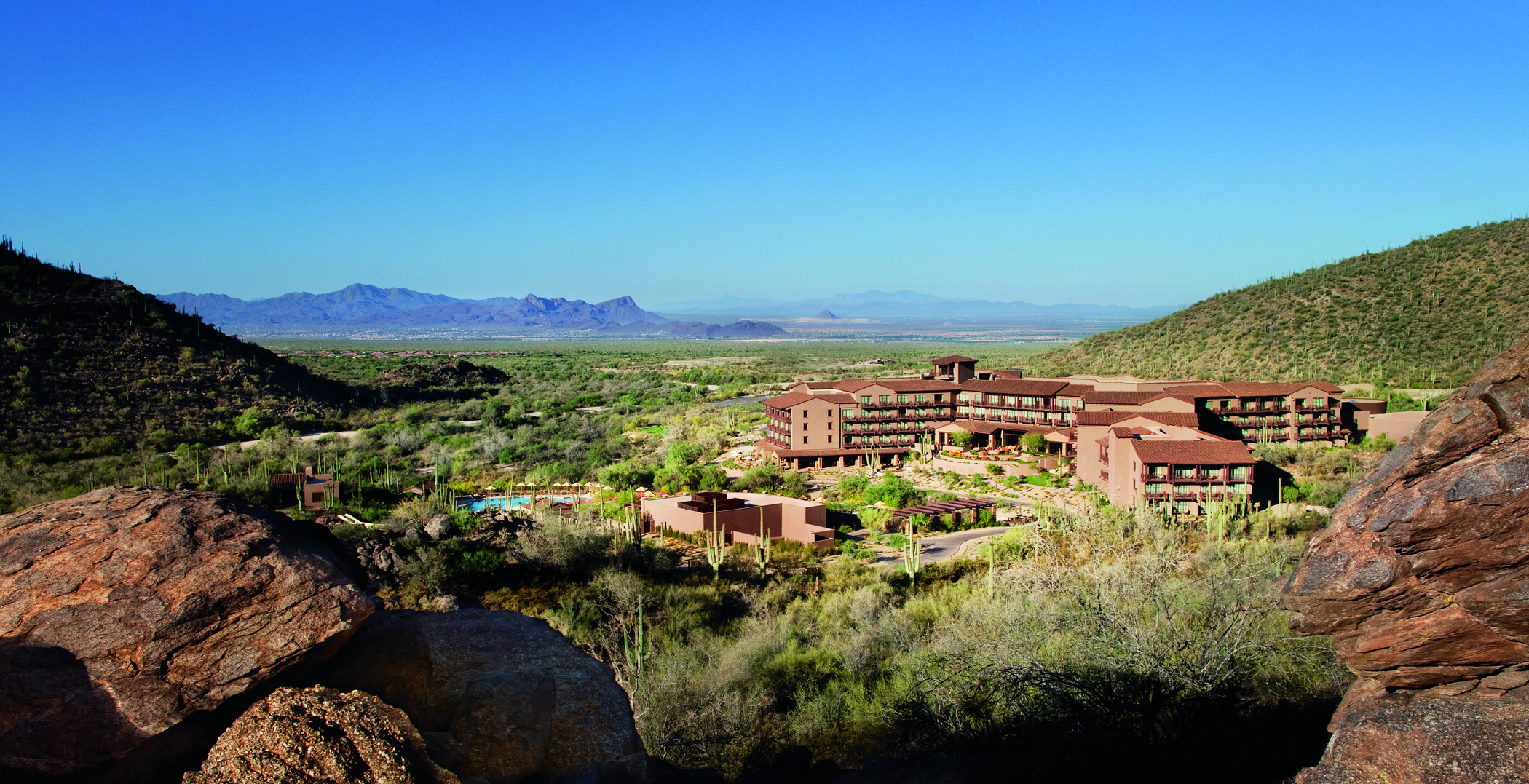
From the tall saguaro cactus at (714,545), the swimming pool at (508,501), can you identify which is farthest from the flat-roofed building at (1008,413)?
the tall saguaro cactus at (714,545)

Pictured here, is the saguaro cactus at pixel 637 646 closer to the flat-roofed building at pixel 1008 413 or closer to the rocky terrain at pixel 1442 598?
the rocky terrain at pixel 1442 598

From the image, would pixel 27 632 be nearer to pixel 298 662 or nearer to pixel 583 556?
pixel 298 662

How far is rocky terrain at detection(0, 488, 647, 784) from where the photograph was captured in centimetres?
415

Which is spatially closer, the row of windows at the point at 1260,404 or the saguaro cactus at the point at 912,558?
the saguaro cactus at the point at 912,558

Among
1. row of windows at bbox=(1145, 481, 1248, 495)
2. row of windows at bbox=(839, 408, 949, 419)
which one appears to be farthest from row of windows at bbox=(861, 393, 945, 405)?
row of windows at bbox=(1145, 481, 1248, 495)

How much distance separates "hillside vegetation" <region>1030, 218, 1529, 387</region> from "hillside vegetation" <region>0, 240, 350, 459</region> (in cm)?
6184

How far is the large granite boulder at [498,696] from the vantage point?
550 cm

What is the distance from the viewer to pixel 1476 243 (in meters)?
59.6

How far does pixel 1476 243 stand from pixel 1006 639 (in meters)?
69.0

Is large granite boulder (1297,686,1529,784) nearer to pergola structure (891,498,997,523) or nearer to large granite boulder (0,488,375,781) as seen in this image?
large granite boulder (0,488,375,781)


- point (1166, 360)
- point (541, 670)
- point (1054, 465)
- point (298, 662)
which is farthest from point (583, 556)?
point (1166, 360)

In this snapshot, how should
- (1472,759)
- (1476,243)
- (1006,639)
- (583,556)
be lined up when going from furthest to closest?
(1476,243) < (583,556) < (1006,639) < (1472,759)

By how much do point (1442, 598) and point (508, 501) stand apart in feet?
87.9

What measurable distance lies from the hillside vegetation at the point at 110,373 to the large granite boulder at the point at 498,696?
3362cm
